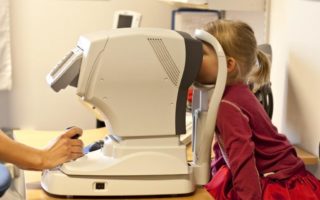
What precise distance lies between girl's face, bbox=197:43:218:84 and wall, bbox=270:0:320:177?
0.60 metres

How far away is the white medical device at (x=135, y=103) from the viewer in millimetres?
1223

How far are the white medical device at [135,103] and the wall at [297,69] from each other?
65cm

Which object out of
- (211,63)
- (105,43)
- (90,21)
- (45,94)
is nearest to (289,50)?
(211,63)

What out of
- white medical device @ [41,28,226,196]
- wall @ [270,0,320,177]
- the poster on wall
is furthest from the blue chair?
the poster on wall

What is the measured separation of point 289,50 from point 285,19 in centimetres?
14

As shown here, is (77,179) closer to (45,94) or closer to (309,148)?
(309,148)

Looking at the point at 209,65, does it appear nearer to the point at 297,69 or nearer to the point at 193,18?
the point at 297,69

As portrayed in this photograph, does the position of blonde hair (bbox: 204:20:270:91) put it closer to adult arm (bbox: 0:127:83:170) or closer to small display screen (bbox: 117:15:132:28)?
adult arm (bbox: 0:127:83:170)

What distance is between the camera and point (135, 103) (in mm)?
1274

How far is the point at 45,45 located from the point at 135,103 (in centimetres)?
180

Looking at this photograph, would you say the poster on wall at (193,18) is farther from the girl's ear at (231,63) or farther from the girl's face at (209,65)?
the girl's face at (209,65)

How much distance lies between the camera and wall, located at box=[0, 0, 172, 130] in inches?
114

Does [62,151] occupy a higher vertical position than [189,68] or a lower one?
lower

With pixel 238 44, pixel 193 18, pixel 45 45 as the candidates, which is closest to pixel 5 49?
pixel 45 45
